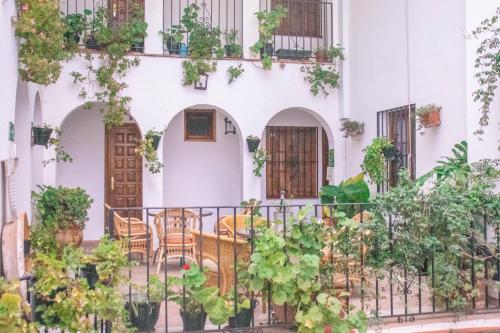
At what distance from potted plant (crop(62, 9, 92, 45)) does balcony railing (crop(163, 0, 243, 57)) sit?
1.34 metres

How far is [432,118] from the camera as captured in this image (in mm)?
7426

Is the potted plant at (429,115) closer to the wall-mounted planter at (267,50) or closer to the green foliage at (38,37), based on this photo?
the wall-mounted planter at (267,50)

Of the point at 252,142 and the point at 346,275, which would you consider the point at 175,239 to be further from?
the point at 346,275

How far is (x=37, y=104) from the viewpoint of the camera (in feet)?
27.0

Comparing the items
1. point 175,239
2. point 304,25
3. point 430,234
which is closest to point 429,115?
point 430,234

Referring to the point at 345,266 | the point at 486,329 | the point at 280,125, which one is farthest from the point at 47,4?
the point at 280,125

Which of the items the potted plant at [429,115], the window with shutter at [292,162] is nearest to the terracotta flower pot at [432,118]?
the potted plant at [429,115]

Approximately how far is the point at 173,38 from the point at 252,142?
227 centimetres

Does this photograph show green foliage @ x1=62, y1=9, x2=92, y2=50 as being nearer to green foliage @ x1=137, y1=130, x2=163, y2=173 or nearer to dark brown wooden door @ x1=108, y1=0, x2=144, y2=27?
dark brown wooden door @ x1=108, y1=0, x2=144, y2=27

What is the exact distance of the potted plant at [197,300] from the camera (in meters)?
4.07

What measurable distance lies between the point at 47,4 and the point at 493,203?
15.9ft

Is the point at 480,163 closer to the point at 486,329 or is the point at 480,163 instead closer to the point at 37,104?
the point at 486,329

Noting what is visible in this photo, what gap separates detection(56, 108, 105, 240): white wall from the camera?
33.5 feet

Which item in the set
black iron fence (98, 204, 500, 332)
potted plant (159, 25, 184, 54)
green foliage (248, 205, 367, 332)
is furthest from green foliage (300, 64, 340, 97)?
green foliage (248, 205, 367, 332)
